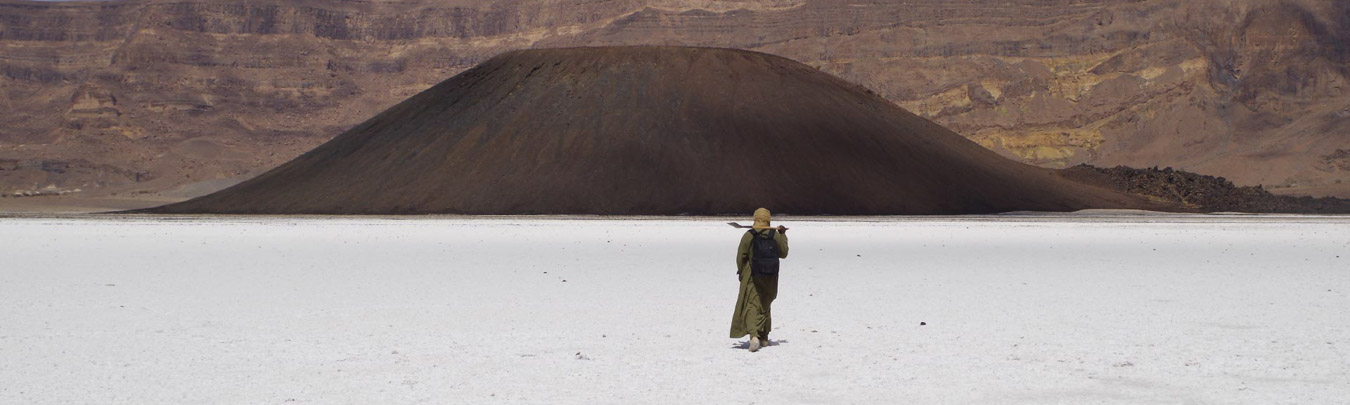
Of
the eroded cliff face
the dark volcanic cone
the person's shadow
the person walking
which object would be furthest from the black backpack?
the eroded cliff face

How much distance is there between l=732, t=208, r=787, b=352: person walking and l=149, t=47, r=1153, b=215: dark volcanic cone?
1633 inches

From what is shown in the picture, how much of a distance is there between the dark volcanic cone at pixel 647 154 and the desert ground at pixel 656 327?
2805 centimetres

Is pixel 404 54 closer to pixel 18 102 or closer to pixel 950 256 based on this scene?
pixel 18 102

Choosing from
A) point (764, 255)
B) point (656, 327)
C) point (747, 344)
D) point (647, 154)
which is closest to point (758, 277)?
point (764, 255)

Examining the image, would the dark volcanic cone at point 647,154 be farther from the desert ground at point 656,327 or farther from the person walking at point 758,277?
the person walking at point 758,277

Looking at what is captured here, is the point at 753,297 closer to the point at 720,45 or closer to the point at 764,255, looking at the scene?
the point at 764,255

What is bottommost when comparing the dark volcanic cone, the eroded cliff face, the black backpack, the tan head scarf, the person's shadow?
the person's shadow

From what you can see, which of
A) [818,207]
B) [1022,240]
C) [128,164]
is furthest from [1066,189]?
[128,164]

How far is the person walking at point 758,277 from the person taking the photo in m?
10.2

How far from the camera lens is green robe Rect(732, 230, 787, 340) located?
1027cm

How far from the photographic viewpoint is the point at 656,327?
11938 millimetres

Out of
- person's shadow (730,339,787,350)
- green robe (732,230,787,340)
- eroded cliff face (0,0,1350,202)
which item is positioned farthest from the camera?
eroded cliff face (0,0,1350,202)

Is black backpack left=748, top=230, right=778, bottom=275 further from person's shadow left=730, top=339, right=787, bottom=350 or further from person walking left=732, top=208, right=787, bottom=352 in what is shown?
person's shadow left=730, top=339, right=787, bottom=350

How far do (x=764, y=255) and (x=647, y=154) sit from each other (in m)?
47.0
